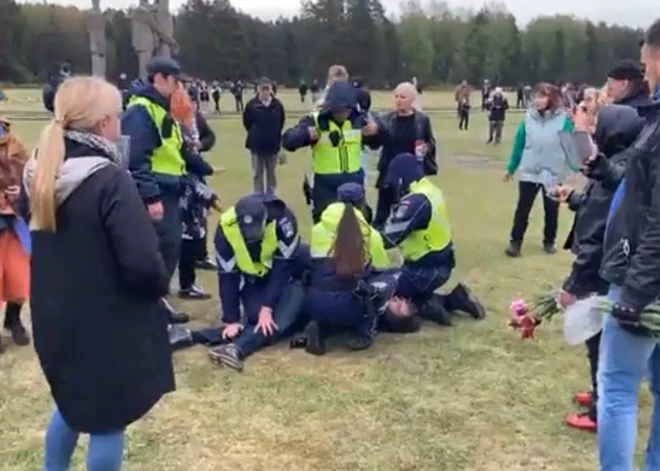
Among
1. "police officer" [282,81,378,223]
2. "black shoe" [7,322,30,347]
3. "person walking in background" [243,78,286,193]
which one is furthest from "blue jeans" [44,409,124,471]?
"person walking in background" [243,78,286,193]

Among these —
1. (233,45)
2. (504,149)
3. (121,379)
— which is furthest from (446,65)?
(121,379)

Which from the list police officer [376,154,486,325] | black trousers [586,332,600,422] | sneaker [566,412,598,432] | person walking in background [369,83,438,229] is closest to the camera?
black trousers [586,332,600,422]

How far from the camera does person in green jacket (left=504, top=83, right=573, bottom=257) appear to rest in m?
9.20

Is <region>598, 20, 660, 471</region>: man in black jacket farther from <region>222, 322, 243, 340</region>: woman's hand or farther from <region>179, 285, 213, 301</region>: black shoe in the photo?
<region>179, 285, 213, 301</region>: black shoe

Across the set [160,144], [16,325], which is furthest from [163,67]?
[16,325]

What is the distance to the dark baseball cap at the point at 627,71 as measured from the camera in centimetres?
437

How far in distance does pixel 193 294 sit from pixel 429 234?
2126 millimetres

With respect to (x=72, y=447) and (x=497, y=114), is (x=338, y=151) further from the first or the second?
(x=497, y=114)

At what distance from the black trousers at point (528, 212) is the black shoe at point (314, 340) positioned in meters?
4.03

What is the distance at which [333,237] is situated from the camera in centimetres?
584

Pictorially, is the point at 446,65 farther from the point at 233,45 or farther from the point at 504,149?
the point at 504,149

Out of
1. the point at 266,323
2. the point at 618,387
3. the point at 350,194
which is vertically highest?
the point at 350,194

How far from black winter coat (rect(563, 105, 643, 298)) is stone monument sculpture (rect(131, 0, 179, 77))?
12890mm

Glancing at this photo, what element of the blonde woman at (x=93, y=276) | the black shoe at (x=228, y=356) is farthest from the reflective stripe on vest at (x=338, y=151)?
the blonde woman at (x=93, y=276)
